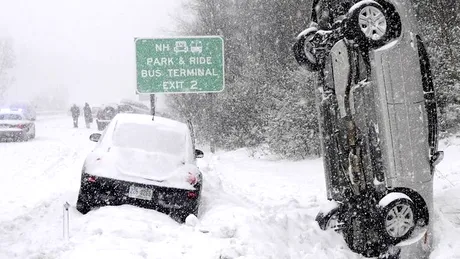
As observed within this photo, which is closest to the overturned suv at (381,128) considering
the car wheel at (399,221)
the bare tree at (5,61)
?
the car wheel at (399,221)

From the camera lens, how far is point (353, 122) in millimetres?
4789

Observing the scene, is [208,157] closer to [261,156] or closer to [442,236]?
[261,156]

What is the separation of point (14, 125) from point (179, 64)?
10.3 metres

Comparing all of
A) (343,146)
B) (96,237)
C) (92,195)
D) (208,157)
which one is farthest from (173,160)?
(208,157)

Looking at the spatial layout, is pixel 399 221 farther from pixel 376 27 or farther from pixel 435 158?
pixel 376 27

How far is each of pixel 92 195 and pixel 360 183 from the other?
365 cm

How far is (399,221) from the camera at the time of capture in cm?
476

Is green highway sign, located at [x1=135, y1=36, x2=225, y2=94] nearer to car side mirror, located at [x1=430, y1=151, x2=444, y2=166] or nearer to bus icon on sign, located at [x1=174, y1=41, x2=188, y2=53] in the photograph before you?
bus icon on sign, located at [x1=174, y1=41, x2=188, y2=53]

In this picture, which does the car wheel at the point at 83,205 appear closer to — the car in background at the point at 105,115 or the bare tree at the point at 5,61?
the car in background at the point at 105,115

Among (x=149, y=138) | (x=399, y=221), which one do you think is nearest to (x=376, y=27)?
(x=399, y=221)

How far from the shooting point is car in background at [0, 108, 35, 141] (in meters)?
20.8

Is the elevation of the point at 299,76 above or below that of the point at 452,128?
above

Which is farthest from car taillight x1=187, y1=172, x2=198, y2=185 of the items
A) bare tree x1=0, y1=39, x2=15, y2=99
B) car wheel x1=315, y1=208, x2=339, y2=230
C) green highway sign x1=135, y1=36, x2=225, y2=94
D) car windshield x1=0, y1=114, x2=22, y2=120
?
bare tree x1=0, y1=39, x2=15, y2=99

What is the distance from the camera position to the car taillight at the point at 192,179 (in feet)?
23.0
